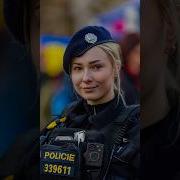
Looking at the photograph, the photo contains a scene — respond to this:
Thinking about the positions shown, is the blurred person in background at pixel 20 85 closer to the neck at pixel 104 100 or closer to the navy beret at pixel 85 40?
the navy beret at pixel 85 40

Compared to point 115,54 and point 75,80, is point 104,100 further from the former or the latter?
point 115,54

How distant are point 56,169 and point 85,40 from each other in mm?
1180

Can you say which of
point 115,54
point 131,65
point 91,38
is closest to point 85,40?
point 91,38

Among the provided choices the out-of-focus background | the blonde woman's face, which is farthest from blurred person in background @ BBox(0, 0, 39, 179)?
the blonde woman's face

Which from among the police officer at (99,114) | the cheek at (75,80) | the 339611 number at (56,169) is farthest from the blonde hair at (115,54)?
the 339611 number at (56,169)

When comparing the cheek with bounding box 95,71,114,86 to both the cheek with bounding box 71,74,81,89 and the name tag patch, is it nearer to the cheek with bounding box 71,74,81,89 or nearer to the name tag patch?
the cheek with bounding box 71,74,81,89

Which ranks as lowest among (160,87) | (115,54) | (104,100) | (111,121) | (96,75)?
(111,121)

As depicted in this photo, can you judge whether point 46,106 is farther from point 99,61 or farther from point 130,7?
point 130,7

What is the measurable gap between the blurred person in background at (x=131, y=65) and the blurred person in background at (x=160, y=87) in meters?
0.05

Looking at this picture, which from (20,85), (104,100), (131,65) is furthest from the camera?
(20,85)

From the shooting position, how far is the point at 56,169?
419 centimetres

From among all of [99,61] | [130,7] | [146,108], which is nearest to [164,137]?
[146,108]

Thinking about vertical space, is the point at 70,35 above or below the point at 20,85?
above

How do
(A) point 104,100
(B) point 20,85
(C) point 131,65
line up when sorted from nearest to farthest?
(C) point 131,65 → (A) point 104,100 → (B) point 20,85
